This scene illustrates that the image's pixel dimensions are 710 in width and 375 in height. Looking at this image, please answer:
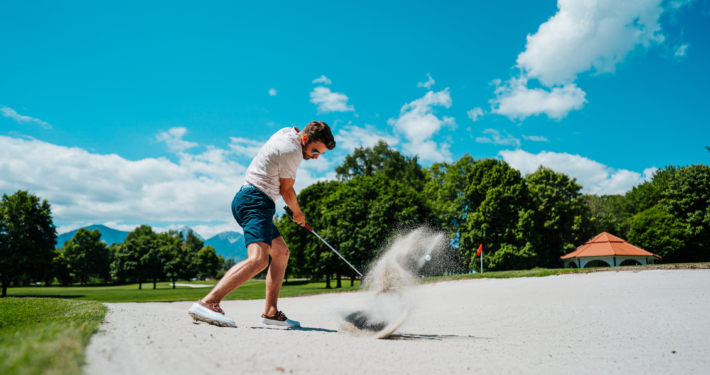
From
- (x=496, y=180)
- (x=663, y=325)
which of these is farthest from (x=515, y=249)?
(x=663, y=325)

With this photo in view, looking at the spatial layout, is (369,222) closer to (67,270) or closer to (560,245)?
(560,245)

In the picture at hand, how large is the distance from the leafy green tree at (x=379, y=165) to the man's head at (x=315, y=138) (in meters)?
40.8

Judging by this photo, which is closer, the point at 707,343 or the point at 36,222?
the point at 707,343

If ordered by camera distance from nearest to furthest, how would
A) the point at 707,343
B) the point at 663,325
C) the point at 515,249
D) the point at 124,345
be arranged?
the point at 124,345, the point at 707,343, the point at 663,325, the point at 515,249

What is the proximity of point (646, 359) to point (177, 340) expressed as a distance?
4.98 m

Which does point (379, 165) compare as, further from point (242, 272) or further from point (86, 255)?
point (86, 255)

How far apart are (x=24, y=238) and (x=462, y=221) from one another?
33.6 m

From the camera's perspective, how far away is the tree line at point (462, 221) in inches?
1052

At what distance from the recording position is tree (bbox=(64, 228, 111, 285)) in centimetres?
6162

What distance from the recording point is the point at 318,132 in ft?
15.3

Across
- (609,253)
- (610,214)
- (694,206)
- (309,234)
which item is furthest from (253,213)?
(610,214)

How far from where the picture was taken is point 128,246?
4859 centimetres

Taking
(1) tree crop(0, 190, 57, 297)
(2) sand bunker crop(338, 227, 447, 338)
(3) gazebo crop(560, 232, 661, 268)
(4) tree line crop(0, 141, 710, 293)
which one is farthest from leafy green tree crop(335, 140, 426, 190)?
(2) sand bunker crop(338, 227, 447, 338)

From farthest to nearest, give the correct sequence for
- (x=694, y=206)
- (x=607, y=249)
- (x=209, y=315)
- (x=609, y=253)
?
(x=694, y=206)
(x=607, y=249)
(x=609, y=253)
(x=209, y=315)
